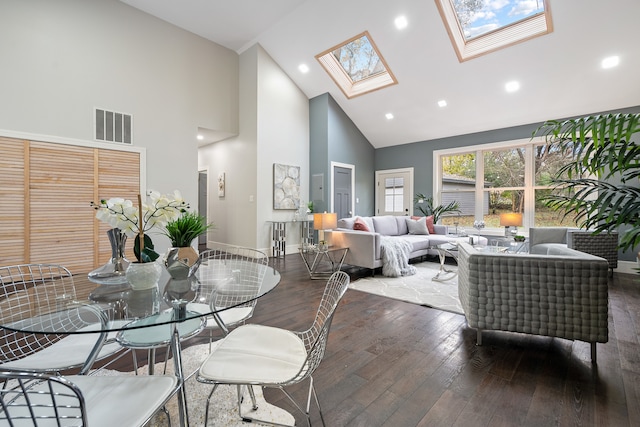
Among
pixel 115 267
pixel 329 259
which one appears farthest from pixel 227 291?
pixel 329 259

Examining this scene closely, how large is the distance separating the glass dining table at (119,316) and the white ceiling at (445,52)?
16.2 ft

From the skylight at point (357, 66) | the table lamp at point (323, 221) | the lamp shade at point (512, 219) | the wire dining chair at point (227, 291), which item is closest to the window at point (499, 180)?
the lamp shade at point (512, 219)

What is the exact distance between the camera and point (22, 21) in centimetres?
393

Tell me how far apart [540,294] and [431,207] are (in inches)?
201

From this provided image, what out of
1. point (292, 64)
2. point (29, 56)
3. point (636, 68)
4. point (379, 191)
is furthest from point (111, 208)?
point (379, 191)

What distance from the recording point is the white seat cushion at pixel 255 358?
1.13 metres

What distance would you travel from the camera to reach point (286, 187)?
642 centimetres

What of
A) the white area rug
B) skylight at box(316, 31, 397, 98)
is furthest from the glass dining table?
skylight at box(316, 31, 397, 98)

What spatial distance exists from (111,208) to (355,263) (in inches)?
139

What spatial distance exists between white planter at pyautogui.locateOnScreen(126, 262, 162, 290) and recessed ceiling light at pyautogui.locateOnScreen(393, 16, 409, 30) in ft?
16.3

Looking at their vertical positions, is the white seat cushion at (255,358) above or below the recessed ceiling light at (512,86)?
below

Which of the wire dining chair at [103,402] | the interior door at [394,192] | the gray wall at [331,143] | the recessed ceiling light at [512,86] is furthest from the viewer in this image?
the interior door at [394,192]

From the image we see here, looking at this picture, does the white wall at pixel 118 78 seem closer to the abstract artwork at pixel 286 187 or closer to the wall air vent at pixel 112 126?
the wall air vent at pixel 112 126

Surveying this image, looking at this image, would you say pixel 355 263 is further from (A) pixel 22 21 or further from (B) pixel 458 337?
(A) pixel 22 21
